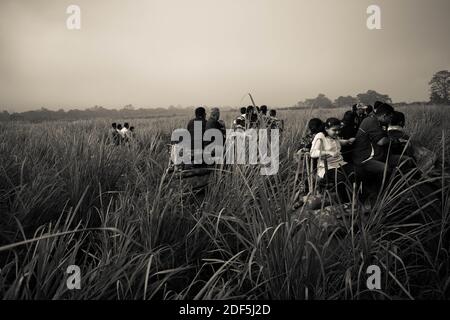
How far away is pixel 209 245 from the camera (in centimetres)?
166

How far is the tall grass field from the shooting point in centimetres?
115

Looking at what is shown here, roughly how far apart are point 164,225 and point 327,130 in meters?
1.71

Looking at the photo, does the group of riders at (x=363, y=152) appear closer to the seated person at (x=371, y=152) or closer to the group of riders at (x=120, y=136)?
the seated person at (x=371, y=152)

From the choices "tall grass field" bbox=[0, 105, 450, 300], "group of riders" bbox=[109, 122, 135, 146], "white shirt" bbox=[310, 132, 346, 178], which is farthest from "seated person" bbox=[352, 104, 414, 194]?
"group of riders" bbox=[109, 122, 135, 146]

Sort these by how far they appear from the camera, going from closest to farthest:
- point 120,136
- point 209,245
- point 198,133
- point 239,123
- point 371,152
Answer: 1. point 209,245
2. point 371,152
3. point 198,133
4. point 120,136
5. point 239,123

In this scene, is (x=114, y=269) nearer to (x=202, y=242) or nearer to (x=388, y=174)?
(x=202, y=242)

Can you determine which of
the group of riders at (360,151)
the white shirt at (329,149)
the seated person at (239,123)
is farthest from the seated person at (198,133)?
the white shirt at (329,149)

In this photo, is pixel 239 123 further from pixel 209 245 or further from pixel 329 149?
pixel 209 245

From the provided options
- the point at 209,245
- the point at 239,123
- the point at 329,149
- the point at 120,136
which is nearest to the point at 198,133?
the point at 239,123

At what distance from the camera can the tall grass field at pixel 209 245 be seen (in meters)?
1.15
